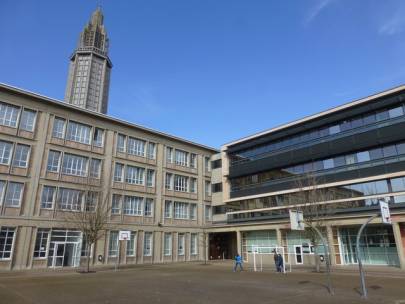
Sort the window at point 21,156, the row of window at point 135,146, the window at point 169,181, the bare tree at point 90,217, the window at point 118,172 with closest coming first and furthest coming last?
1. the bare tree at point 90,217
2. the window at point 21,156
3. the window at point 118,172
4. the row of window at point 135,146
5. the window at point 169,181

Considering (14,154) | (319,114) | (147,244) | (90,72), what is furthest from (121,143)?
(90,72)

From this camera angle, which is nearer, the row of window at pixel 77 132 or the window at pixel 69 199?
the window at pixel 69 199

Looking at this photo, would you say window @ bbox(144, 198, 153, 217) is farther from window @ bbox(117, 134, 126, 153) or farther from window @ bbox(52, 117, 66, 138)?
window @ bbox(52, 117, 66, 138)

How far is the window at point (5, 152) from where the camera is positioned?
101 feet

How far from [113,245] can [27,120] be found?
16004 mm

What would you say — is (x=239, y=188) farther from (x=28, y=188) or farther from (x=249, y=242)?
(x=28, y=188)

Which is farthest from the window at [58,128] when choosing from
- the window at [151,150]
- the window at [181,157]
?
the window at [181,157]

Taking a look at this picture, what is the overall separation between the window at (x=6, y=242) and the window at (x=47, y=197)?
3.63 m

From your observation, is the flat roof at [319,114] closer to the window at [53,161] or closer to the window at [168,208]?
the window at [168,208]

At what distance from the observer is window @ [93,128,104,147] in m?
38.6

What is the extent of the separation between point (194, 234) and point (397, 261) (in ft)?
82.7

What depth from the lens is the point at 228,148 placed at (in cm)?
4884

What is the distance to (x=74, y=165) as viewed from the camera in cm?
3600

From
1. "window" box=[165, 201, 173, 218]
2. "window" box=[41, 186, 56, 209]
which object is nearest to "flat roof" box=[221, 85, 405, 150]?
"window" box=[165, 201, 173, 218]
